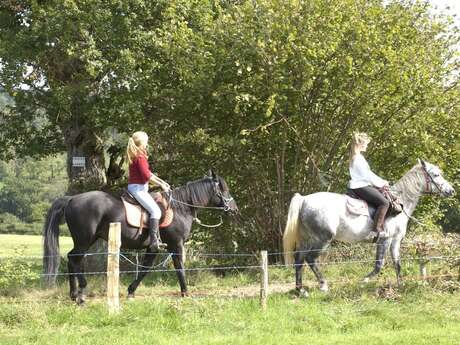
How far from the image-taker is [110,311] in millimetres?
8828

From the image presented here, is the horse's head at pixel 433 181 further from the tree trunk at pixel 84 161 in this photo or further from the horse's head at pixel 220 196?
the tree trunk at pixel 84 161

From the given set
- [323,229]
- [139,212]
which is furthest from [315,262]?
[139,212]

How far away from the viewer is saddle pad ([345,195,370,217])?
10812mm

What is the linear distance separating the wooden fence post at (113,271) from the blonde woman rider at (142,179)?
3.84ft

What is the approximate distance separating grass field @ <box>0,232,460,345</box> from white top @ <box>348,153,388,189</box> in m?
1.69

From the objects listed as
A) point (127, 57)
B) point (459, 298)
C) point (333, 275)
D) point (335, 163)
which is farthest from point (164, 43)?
point (459, 298)

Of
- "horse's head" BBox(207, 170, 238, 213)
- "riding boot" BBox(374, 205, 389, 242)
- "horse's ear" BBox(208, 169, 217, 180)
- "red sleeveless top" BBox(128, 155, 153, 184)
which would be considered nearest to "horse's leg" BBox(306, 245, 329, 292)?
"riding boot" BBox(374, 205, 389, 242)

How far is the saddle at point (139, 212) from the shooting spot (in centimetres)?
1041

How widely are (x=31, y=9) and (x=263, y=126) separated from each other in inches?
348

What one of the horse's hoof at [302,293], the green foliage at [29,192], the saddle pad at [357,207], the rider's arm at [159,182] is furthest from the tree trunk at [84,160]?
the green foliage at [29,192]

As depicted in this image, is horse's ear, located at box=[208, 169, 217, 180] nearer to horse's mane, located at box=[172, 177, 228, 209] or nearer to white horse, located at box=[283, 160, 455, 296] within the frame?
horse's mane, located at box=[172, 177, 228, 209]

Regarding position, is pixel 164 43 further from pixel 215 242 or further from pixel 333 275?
pixel 333 275

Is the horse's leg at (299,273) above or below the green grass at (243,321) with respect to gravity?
above

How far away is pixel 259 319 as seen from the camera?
856 cm
